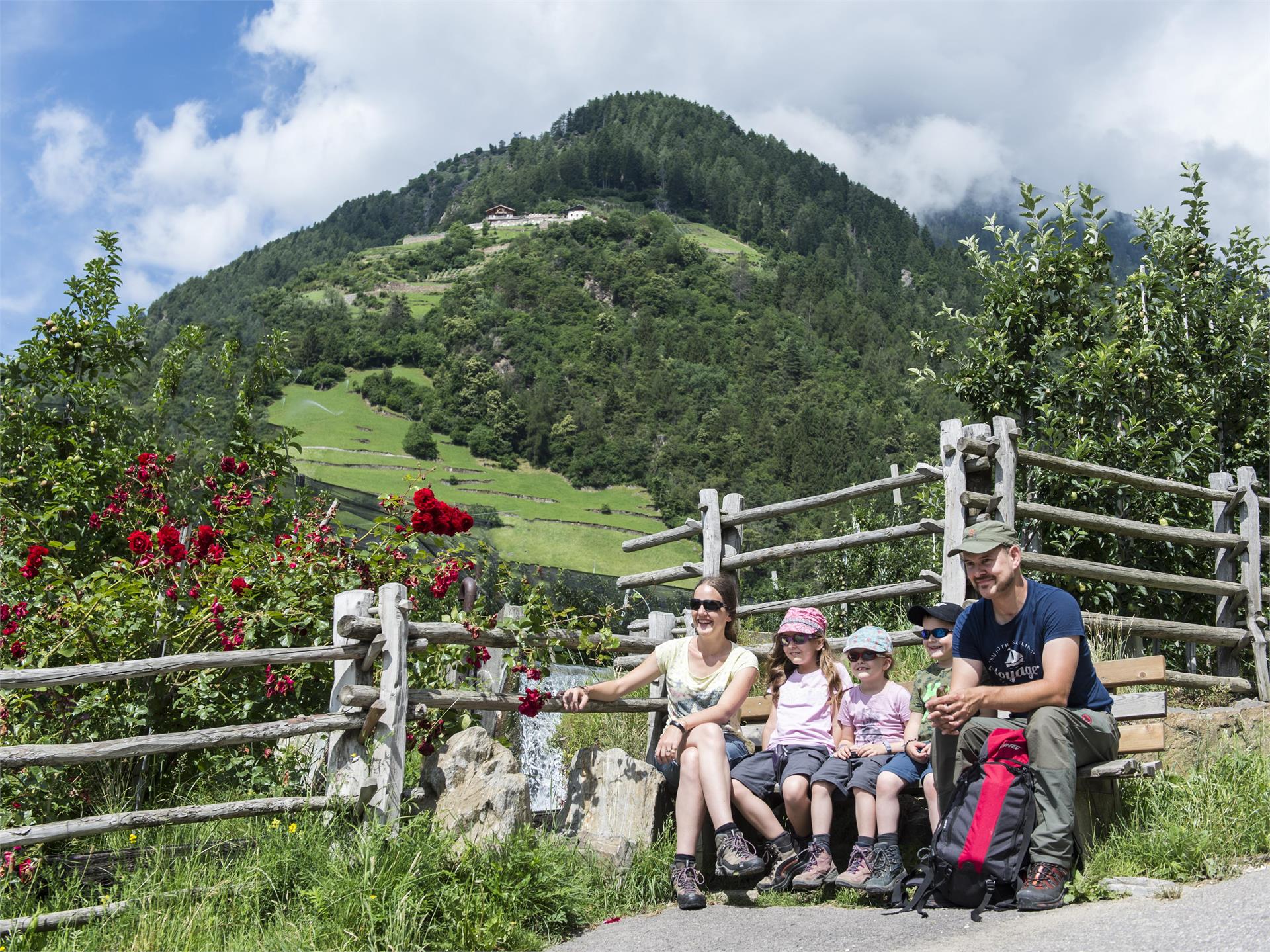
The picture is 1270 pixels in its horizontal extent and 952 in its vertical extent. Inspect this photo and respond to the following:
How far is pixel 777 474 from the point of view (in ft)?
320

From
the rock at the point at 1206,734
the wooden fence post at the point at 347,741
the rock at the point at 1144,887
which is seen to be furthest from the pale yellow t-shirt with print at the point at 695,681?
the rock at the point at 1206,734

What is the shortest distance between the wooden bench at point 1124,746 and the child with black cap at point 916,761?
6.0 inches

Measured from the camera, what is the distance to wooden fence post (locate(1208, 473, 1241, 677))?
838 centimetres

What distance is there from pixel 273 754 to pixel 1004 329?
23.7 ft

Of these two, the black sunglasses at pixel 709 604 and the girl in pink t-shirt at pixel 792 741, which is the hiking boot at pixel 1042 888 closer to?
the girl in pink t-shirt at pixel 792 741

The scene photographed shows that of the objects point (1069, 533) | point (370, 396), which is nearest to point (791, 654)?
point (1069, 533)

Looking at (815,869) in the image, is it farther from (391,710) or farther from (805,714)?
(391,710)

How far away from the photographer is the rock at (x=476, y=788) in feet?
15.7

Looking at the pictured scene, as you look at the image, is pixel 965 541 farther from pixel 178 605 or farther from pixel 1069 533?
pixel 1069 533

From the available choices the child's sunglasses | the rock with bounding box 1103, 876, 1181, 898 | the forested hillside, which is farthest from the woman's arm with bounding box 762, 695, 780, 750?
the forested hillside

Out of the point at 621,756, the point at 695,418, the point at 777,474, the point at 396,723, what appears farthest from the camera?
the point at 695,418

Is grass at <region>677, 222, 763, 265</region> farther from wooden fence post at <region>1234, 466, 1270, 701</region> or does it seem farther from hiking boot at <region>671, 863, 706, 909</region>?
hiking boot at <region>671, 863, 706, 909</region>

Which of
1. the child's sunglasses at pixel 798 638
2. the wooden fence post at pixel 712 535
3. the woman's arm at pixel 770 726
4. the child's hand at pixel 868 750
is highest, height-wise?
the wooden fence post at pixel 712 535

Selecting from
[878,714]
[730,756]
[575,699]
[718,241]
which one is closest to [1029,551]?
[878,714]
